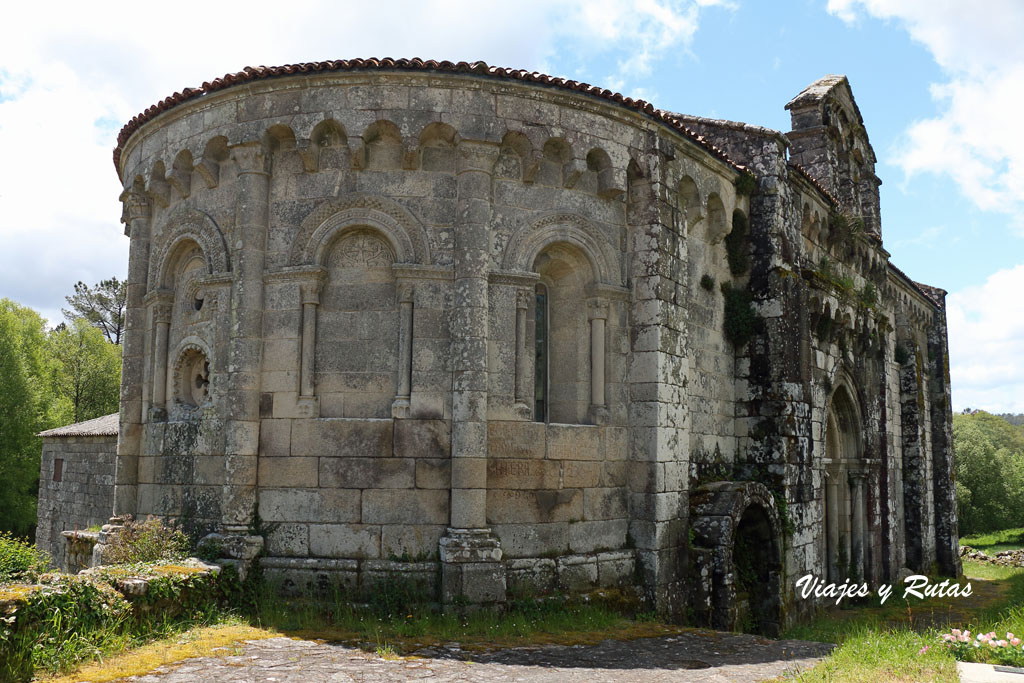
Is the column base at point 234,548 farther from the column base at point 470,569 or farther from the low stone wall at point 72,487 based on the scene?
the low stone wall at point 72,487

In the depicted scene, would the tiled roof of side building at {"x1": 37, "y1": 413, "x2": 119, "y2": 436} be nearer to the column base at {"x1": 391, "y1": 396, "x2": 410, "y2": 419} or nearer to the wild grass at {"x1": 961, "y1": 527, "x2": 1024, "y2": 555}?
the column base at {"x1": 391, "y1": 396, "x2": 410, "y2": 419}

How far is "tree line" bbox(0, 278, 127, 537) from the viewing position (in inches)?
991

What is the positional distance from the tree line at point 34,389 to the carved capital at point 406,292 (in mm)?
21961

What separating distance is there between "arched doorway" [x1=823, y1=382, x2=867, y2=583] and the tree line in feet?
76.2

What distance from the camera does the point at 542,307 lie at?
9.72 meters

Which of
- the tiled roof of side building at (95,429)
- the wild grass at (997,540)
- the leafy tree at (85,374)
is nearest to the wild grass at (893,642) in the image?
the tiled roof of side building at (95,429)

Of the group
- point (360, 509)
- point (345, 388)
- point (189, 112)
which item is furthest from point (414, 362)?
point (189, 112)

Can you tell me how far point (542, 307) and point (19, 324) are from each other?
24.9 meters

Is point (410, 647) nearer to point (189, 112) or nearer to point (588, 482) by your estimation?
point (588, 482)

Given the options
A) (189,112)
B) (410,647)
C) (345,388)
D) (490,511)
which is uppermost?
(189,112)

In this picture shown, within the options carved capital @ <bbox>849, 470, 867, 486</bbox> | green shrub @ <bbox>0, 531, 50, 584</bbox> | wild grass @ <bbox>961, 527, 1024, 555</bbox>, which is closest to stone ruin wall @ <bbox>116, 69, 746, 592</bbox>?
green shrub @ <bbox>0, 531, 50, 584</bbox>

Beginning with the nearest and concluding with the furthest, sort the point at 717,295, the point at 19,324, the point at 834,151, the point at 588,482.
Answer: the point at 588,482, the point at 717,295, the point at 834,151, the point at 19,324

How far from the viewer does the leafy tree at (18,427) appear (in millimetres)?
24953

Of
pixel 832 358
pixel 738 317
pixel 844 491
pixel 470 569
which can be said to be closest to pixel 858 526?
pixel 844 491
